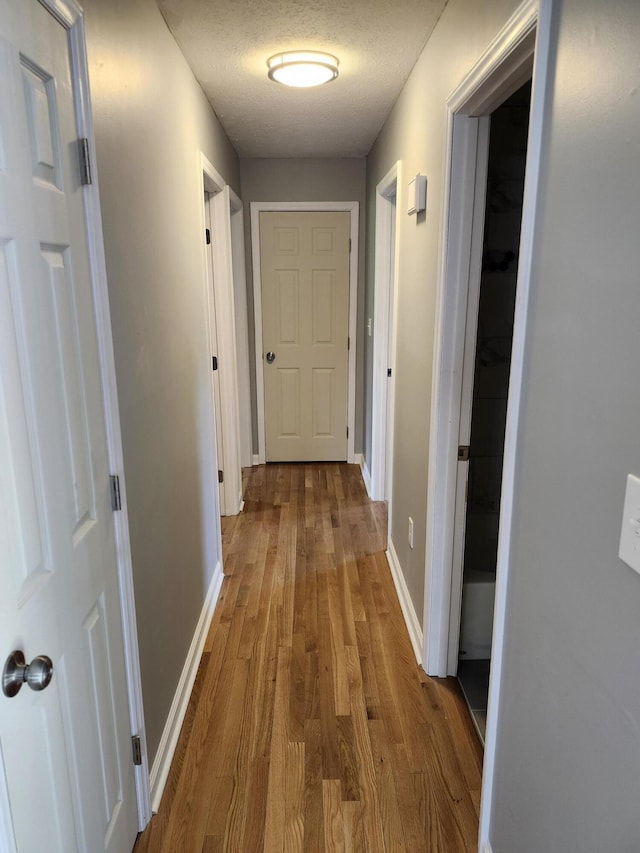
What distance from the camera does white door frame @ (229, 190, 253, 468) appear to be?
4266 mm

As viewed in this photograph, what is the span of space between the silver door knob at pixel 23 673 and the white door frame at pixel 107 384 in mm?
150

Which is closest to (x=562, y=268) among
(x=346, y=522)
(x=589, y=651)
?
(x=589, y=651)

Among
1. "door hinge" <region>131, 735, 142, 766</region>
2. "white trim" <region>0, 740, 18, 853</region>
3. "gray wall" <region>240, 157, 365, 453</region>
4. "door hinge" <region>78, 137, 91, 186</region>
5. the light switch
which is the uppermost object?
"gray wall" <region>240, 157, 365, 453</region>

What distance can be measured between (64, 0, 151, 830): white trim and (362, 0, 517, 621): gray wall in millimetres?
974

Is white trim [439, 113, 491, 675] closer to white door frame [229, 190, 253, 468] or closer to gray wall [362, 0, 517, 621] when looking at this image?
gray wall [362, 0, 517, 621]

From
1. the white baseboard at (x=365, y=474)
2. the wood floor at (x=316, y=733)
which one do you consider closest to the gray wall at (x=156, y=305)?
the wood floor at (x=316, y=733)

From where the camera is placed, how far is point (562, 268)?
1025 millimetres

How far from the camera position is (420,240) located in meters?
2.31

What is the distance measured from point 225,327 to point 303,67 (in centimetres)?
158

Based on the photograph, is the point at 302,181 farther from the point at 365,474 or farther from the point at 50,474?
the point at 50,474

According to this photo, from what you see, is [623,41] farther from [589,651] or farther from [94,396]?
[94,396]

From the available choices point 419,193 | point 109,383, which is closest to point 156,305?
point 109,383

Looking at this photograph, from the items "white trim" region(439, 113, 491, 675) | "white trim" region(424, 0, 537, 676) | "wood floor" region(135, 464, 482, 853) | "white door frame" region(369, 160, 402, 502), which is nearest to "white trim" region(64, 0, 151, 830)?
"wood floor" region(135, 464, 482, 853)

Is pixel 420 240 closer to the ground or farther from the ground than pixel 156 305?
farther from the ground
